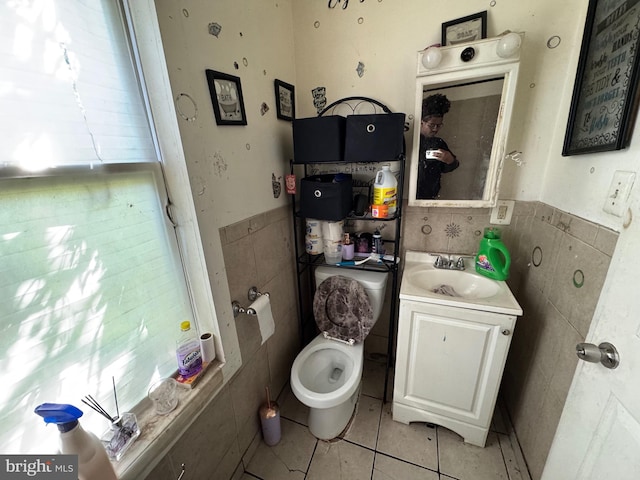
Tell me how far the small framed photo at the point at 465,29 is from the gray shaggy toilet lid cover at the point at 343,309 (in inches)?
48.5

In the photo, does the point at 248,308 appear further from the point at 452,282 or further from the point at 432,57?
the point at 432,57

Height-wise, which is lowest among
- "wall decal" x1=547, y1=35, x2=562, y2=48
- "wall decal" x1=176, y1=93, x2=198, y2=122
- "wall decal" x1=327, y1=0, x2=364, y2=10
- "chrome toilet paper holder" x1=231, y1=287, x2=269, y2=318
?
"chrome toilet paper holder" x1=231, y1=287, x2=269, y2=318

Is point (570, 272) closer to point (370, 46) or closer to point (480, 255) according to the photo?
point (480, 255)

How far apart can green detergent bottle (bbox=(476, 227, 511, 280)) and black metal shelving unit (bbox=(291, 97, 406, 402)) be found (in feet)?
1.31

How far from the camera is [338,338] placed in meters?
1.42

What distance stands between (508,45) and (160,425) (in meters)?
1.82

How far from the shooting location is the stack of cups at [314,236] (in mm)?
1334

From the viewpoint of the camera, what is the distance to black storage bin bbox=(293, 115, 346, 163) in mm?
1127

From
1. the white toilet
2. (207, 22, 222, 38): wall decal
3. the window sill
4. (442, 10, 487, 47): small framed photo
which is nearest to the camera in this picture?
the window sill

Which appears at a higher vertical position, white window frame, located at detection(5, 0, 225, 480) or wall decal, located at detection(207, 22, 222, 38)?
wall decal, located at detection(207, 22, 222, 38)

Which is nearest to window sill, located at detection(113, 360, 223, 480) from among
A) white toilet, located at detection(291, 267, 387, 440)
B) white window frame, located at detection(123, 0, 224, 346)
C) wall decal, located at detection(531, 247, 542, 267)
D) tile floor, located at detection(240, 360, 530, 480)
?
white window frame, located at detection(123, 0, 224, 346)

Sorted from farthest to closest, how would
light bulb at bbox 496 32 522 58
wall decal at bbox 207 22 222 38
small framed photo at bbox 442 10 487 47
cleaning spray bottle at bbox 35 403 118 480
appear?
small framed photo at bbox 442 10 487 47 < light bulb at bbox 496 32 522 58 < wall decal at bbox 207 22 222 38 < cleaning spray bottle at bbox 35 403 118 480

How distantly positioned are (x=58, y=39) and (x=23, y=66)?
0.37 feet

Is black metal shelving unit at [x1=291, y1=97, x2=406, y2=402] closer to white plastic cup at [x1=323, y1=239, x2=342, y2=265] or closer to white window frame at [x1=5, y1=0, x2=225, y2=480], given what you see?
white plastic cup at [x1=323, y1=239, x2=342, y2=265]
